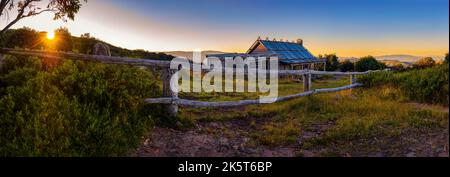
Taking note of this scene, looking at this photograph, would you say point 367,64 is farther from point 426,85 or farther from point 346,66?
point 426,85

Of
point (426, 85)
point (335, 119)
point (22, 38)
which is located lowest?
point (335, 119)

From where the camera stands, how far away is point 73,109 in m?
6.81

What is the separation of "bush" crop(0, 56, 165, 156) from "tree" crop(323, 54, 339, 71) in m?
37.4

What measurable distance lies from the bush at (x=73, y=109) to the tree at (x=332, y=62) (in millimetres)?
37389

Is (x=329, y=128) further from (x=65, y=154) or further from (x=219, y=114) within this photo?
(x=65, y=154)

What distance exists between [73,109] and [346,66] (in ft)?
124

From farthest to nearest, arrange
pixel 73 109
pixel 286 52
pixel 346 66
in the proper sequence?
pixel 346 66 < pixel 286 52 < pixel 73 109

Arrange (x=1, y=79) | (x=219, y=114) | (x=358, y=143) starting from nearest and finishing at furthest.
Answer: (x=358, y=143)
(x=1, y=79)
(x=219, y=114)

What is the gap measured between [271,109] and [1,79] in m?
7.21

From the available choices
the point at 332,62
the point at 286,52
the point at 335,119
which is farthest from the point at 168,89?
the point at 332,62

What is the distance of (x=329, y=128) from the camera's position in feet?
29.1
